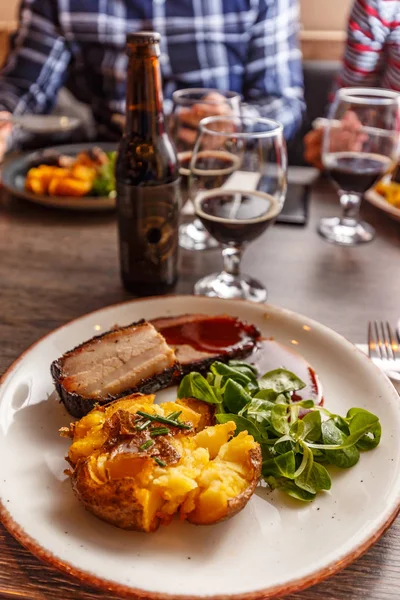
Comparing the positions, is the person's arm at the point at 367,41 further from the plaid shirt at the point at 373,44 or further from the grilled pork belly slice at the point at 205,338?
the grilled pork belly slice at the point at 205,338

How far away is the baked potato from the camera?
2.42ft

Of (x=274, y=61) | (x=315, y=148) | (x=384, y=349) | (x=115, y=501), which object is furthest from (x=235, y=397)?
(x=274, y=61)

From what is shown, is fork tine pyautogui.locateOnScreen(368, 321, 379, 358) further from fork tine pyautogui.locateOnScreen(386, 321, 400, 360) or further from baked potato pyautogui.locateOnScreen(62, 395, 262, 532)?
baked potato pyautogui.locateOnScreen(62, 395, 262, 532)

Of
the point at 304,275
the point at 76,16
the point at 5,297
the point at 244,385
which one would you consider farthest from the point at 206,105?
the point at 76,16

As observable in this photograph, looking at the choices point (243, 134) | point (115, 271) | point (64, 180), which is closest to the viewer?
point (243, 134)

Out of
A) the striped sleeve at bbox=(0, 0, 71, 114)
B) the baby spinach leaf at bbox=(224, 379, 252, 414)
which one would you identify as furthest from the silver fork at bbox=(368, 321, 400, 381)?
the striped sleeve at bbox=(0, 0, 71, 114)

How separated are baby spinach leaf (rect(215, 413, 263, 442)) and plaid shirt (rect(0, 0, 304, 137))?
7.25 feet

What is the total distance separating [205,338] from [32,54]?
2.53 m

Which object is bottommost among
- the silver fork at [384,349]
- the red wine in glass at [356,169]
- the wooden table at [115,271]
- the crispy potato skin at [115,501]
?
the wooden table at [115,271]

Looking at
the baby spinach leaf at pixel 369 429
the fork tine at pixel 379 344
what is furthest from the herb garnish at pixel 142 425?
the fork tine at pixel 379 344

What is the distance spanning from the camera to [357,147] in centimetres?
173

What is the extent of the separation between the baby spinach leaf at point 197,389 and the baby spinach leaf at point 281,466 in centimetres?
15

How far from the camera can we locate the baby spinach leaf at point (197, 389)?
0.96 m

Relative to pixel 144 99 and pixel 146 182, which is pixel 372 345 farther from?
pixel 144 99
